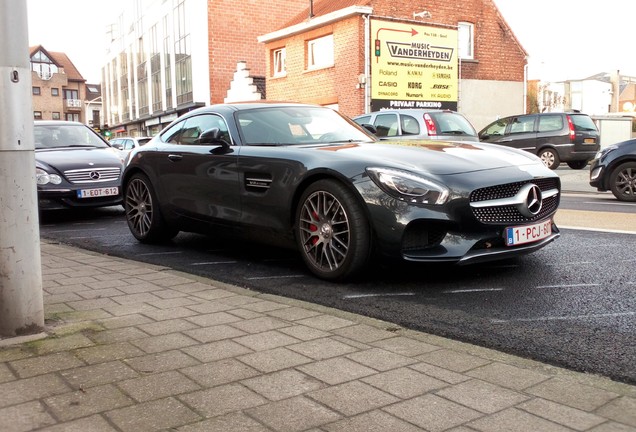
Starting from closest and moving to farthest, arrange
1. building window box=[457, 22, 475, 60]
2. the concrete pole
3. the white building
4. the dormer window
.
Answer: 1. the concrete pole
2. building window box=[457, 22, 475, 60]
3. the white building
4. the dormer window

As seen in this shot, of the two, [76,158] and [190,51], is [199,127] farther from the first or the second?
[190,51]

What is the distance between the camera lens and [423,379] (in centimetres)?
292

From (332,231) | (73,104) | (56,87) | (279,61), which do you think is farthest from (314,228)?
(73,104)

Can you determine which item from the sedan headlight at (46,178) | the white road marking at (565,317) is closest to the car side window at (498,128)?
the sedan headlight at (46,178)

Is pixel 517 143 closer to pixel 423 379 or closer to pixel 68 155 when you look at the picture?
pixel 68 155

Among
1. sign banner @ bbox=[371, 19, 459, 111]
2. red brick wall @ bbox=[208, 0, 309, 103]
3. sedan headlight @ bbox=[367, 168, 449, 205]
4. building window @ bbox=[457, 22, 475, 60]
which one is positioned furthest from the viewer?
red brick wall @ bbox=[208, 0, 309, 103]

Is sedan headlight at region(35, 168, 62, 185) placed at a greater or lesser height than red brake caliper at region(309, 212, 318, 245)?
greater

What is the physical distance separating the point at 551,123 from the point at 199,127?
15.0 meters

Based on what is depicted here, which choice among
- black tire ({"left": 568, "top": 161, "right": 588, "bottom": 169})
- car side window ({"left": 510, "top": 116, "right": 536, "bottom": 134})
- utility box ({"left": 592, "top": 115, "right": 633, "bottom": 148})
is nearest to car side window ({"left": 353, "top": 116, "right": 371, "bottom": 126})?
car side window ({"left": 510, "top": 116, "right": 536, "bottom": 134})

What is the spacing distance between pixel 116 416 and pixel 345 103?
2271 centimetres

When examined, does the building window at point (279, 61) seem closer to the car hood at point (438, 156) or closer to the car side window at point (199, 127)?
the car side window at point (199, 127)

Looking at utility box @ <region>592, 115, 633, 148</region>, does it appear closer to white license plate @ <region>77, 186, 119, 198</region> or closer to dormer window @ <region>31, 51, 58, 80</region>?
white license plate @ <region>77, 186, 119, 198</region>

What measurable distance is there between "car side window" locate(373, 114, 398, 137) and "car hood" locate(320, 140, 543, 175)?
7.35m

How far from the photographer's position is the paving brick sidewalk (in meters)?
2.51
